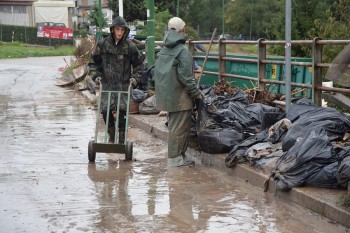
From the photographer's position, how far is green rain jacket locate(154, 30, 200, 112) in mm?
9078

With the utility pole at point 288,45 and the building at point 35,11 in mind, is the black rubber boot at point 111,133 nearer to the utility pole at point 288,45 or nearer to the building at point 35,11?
the utility pole at point 288,45

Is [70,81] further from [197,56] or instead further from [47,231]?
[47,231]

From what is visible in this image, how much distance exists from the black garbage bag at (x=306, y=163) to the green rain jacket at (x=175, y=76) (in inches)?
78.6

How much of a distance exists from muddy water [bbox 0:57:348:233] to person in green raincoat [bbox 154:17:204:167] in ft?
1.15

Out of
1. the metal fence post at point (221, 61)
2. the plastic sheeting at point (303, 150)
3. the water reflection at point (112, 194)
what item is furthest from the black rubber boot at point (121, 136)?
the metal fence post at point (221, 61)

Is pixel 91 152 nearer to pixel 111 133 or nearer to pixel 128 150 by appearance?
pixel 128 150

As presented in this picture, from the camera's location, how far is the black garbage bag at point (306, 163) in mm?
7246

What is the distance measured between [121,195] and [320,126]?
2.29 meters

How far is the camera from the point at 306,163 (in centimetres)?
729

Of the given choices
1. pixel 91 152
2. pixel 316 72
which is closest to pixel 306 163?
pixel 91 152

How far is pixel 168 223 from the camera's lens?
21.7 ft

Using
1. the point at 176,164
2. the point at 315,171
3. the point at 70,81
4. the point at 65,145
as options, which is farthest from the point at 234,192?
the point at 70,81

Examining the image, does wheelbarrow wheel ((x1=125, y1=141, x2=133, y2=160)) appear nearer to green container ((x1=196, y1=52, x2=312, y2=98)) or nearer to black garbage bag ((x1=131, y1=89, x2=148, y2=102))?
green container ((x1=196, y1=52, x2=312, y2=98))

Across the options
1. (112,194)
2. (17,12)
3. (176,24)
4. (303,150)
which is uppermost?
(17,12)
